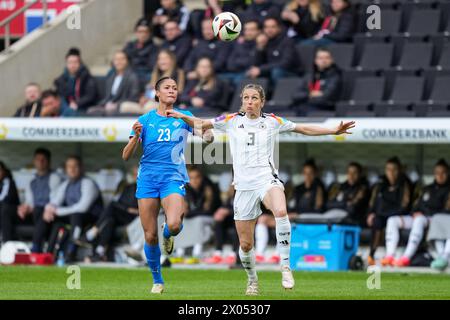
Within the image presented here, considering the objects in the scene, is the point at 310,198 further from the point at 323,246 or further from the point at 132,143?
the point at 132,143

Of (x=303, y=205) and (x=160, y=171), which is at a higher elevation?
(x=160, y=171)

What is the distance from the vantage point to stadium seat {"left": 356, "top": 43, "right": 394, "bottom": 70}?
1994cm

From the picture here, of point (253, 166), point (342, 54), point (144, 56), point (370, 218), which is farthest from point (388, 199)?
point (253, 166)

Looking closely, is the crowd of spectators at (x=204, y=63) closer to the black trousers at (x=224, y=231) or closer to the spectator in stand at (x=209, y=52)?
the spectator in stand at (x=209, y=52)

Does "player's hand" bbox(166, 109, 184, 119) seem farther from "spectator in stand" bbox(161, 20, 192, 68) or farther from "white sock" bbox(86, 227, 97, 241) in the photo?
"spectator in stand" bbox(161, 20, 192, 68)

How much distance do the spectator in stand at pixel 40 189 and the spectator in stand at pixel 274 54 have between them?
158 inches

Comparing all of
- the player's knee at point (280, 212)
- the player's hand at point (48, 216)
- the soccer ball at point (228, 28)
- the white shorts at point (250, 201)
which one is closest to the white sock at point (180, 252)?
the player's hand at point (48, 216)

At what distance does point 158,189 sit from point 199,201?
7.69 metres

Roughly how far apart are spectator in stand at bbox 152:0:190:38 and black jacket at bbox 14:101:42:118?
3.19 metres

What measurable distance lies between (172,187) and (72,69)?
969 centimetres

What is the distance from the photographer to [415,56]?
1978 cm

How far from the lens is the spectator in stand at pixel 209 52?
829 inches

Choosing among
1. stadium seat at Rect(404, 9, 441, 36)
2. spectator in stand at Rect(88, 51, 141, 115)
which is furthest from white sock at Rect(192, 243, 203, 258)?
stadium seat at Rect(404, 9, 441, 36)

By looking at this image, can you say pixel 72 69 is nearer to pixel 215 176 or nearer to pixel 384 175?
pixel 215 176
